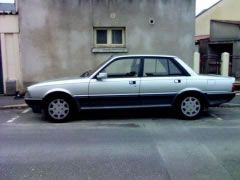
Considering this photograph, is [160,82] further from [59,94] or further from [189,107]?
[59,94]

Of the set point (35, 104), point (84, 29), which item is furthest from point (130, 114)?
point (84, 29)

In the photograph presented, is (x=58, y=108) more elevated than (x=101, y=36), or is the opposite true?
(x=101, y=36)

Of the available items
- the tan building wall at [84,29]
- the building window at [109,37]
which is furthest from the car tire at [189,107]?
the building window at [109,37]

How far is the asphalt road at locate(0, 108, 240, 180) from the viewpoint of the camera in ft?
16.9

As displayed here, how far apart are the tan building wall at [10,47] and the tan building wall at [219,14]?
2285 cm

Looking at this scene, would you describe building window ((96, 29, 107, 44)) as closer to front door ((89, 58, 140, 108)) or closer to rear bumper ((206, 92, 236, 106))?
front door ((89, 58, 140, 108))

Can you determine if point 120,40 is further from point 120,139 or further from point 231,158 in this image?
point 231,158

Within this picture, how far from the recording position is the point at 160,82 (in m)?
8.77

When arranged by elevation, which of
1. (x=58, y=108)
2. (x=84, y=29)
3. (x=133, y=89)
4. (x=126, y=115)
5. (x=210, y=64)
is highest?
(x=84, y=29)

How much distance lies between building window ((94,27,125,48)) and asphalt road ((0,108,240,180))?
405cm

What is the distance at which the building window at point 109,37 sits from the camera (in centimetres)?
1283

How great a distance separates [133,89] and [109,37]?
15.0 feet

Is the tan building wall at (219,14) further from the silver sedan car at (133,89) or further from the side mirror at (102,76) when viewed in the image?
the side mirror at (102,76)

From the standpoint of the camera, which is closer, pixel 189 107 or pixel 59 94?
pixel 59 94
